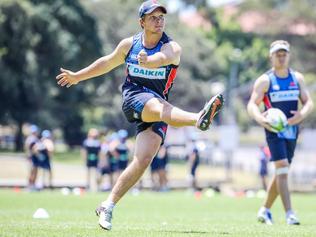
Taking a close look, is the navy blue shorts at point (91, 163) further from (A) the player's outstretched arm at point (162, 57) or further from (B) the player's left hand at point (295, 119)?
(A) the player's outstretched arm at point (162, 57)

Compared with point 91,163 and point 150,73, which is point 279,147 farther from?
point 91,163

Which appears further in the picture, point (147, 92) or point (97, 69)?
point (97, 69)

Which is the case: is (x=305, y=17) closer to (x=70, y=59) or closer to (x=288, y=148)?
(x=70, y=59)

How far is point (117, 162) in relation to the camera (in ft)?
99.1

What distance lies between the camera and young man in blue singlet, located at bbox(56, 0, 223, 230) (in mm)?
9305

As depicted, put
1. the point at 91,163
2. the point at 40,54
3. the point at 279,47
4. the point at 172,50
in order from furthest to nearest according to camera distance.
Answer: the point at 40,54
the point at 91,163
the point at 279,47
the point at 172,50

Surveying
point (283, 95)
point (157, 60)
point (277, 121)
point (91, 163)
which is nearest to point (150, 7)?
point (157, 60)

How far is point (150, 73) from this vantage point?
9633 mm

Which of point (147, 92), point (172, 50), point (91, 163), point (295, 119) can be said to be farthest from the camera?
point (91, 163)

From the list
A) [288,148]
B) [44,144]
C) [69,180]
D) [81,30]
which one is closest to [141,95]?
[288,148]

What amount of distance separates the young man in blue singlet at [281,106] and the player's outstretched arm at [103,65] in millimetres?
2864

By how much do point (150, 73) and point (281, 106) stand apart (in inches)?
128

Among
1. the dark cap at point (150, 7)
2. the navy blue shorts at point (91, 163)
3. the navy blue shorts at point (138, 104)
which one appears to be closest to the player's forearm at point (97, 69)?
the navy blue shorts at point (138, 104)

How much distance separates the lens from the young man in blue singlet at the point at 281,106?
12008 millimetres
